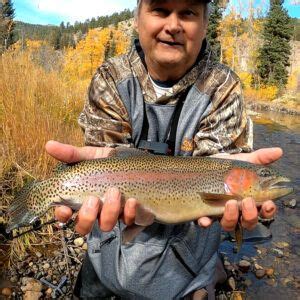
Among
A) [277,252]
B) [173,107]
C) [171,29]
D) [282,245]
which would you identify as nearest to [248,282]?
[277,252]

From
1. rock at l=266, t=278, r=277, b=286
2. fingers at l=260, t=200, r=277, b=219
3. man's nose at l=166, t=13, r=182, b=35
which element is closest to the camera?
fingers at l=260, t=200, r=277, b=219

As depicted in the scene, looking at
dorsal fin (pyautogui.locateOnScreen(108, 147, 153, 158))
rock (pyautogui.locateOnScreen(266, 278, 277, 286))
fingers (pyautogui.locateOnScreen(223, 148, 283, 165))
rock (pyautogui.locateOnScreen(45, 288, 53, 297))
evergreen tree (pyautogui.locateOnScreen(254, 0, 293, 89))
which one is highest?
evergreen tree (pyautogui.locateOnScreen(254, 0, 293, 89))

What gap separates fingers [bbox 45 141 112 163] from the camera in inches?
98.0

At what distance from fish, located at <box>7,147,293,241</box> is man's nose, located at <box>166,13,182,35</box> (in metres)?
0.96

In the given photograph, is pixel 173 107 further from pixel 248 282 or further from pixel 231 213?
pixel 248 282

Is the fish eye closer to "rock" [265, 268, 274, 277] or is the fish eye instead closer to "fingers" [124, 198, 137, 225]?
"fingers" [124, 198, 137, 225]

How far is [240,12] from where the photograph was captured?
5394cm

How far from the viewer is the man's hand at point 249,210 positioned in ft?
8.52

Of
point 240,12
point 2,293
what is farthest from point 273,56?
point 2,293

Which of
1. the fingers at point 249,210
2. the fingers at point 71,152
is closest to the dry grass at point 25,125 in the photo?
the fingers at point 71,152

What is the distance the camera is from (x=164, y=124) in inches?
133

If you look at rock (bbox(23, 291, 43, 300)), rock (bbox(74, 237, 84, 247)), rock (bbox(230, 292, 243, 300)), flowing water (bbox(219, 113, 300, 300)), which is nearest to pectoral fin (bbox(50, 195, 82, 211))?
rock (bbox(23, 291, 43, 300))

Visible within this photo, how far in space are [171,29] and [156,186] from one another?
3.89 ft

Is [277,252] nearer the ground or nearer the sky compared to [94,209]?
nearer the ground
